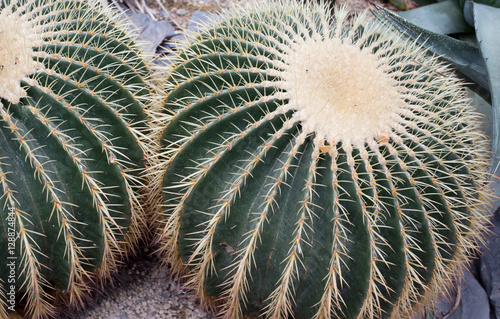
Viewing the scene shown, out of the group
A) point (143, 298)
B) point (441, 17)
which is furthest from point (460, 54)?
point (143, 298)

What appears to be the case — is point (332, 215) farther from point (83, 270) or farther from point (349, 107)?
point (83, 270)

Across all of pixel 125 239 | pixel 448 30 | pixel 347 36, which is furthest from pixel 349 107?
pixel 448 30

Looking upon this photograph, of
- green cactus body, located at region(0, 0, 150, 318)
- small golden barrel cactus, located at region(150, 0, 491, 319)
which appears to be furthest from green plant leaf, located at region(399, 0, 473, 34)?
green cactus body, located at region(0, 0, 150, 318)

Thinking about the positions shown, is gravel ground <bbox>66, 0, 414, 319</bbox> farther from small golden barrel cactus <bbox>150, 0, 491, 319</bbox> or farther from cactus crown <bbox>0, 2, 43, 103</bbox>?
cactus crown <bbox>0, 2, 43, 103</bbox>

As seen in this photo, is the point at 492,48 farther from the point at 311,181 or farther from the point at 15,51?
the point at 15,51

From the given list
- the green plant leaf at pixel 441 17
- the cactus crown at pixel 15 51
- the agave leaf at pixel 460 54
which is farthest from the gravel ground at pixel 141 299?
the green plant leaf at pixel 441 17

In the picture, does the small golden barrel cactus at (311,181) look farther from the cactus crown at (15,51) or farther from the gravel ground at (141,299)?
the cactus crown at (15,51)
